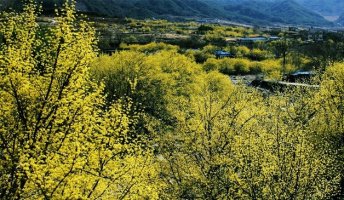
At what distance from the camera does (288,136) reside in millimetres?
25281

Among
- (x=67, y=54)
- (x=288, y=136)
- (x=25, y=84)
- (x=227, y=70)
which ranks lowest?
(x=227, y=70)

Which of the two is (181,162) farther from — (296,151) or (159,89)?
(159,89)

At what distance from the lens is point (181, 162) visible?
97.1 feet

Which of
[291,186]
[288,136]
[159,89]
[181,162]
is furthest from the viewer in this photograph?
[159,89]

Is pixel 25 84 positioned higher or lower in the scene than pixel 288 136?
higher

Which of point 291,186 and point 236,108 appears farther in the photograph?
point 236,108

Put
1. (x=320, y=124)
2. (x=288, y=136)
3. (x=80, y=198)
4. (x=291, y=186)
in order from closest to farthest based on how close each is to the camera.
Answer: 1. (x=80, y=198)
2. (x=291, y=186)
3. (x=288, y=136)
4. (x=320, y=124)

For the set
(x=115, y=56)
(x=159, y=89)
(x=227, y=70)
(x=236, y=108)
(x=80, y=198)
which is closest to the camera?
(x=80, y=198)

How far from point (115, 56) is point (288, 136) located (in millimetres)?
37922

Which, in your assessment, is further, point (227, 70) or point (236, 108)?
point (227, 70)

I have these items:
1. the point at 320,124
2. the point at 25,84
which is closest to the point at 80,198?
the point at 25,84

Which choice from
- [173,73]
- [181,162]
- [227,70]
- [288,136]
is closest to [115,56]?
[173,73]

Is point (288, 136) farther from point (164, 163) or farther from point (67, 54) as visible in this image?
point (67, 54)

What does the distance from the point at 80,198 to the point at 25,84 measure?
547 centimetres
